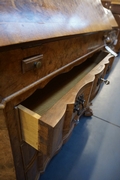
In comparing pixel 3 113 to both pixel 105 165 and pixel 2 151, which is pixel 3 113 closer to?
pixel 2 151

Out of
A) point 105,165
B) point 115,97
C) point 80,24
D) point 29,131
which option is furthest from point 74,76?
point 115,97

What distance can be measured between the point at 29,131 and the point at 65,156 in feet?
2.00

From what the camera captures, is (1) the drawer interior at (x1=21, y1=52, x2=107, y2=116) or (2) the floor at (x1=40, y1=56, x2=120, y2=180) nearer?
(1) the drawer interior at (x1=21, y1=52, x2=107, y2=116)

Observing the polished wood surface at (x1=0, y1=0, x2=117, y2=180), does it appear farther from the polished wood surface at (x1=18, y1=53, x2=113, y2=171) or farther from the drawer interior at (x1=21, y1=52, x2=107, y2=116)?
the drawer interior at (x1=21, y1=52, x2=107, y2=116)

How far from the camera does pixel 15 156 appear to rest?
444mm

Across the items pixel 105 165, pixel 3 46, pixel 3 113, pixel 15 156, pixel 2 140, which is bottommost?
pixel 105 165

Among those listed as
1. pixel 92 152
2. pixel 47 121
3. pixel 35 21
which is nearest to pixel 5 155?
pixel 47 121

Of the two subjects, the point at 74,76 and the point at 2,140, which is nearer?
the point at 2,140

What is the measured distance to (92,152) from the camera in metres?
0.92

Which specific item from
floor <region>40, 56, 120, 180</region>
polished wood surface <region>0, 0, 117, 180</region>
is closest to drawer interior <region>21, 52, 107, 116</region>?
polished wood surface <region>0, 0, 117, 180</region>

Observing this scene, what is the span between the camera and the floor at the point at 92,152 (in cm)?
80

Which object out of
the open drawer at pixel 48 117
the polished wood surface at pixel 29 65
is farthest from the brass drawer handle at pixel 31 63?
the open drawer at pixel 48 117

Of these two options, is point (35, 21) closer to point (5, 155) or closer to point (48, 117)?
point (48, 117)

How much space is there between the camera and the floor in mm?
800
